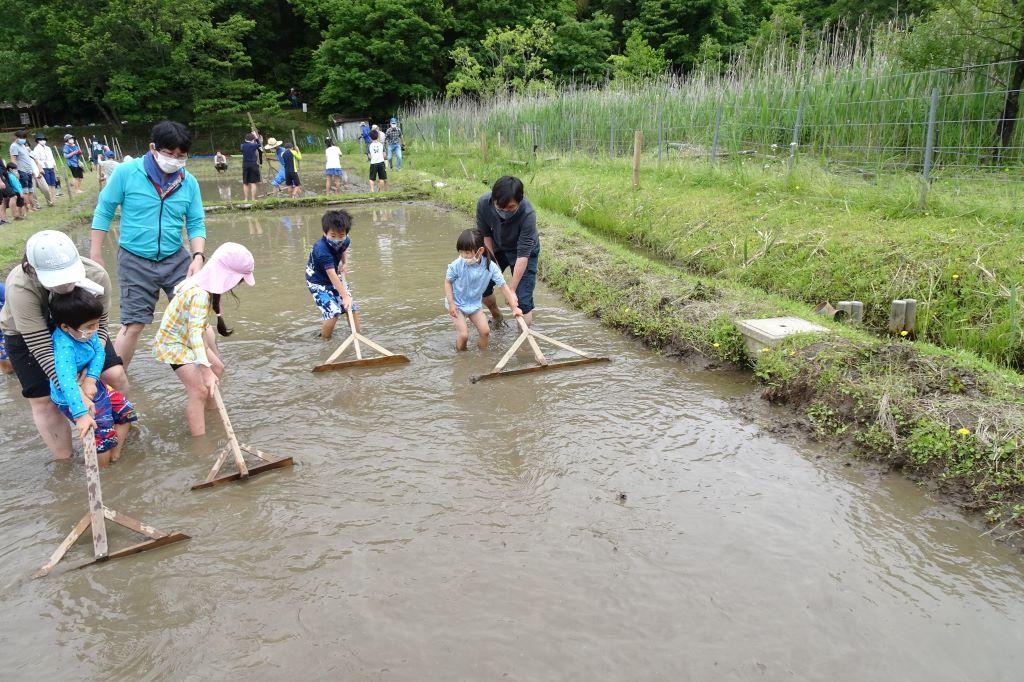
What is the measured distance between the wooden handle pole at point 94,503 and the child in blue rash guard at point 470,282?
127 inches

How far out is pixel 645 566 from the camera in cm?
327

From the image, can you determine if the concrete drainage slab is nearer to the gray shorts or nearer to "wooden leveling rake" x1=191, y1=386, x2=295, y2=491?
"wooden leveling rake" x1=191, y1=386, x2=295, y2=491

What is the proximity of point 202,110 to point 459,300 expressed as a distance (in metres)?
34.7

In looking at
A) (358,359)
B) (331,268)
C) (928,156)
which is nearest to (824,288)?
(928,156)

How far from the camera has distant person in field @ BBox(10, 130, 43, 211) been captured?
14.6 meters

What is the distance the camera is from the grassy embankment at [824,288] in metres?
4.05

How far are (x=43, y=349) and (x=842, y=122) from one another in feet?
32.9

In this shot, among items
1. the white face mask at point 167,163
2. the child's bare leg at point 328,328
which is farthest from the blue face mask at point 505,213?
the white face mask at point 167,163

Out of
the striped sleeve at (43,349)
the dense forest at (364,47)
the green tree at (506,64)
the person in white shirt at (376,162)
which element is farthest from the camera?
the dense forest at (364,47)

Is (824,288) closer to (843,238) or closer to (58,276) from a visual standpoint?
(843,238)

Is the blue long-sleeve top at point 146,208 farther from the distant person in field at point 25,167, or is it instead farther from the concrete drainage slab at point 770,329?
the distant person in field at point 25,167

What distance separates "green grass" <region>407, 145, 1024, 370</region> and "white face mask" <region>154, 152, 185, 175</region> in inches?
236

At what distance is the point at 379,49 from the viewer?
126 ft

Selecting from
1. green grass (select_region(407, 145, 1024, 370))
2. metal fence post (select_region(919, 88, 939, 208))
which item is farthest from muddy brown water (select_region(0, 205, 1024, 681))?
metal fence post (select_region(919, 88, 939, 208))
